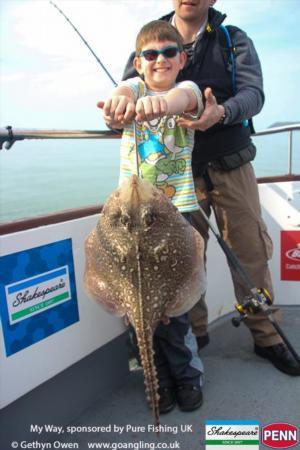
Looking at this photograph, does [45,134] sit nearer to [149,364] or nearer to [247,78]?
[247,78]

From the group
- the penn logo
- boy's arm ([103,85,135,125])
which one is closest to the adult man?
the penn logo

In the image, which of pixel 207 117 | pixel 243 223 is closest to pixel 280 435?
pixel 243 223

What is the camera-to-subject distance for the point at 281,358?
9.22 ft

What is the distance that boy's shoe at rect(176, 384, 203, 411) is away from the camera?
242cm

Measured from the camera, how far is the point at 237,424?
2305mm

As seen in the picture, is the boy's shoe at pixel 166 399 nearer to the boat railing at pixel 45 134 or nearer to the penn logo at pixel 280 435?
the penn logo at pixel 280 435

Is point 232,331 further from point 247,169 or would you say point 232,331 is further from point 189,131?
point 189,131

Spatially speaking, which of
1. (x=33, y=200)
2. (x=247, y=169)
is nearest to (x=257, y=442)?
(x=247, y=169)

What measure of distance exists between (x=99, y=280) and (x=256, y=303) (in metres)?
1.41

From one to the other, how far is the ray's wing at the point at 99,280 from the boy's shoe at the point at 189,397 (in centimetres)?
107

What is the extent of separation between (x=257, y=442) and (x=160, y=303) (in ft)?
3.96

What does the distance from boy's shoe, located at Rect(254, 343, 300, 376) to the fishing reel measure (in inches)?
14.6

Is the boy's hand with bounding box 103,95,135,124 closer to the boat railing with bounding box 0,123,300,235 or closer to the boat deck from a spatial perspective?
the boat railing with bounding box 0,123,300,235

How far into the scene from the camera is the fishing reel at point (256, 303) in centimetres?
269
